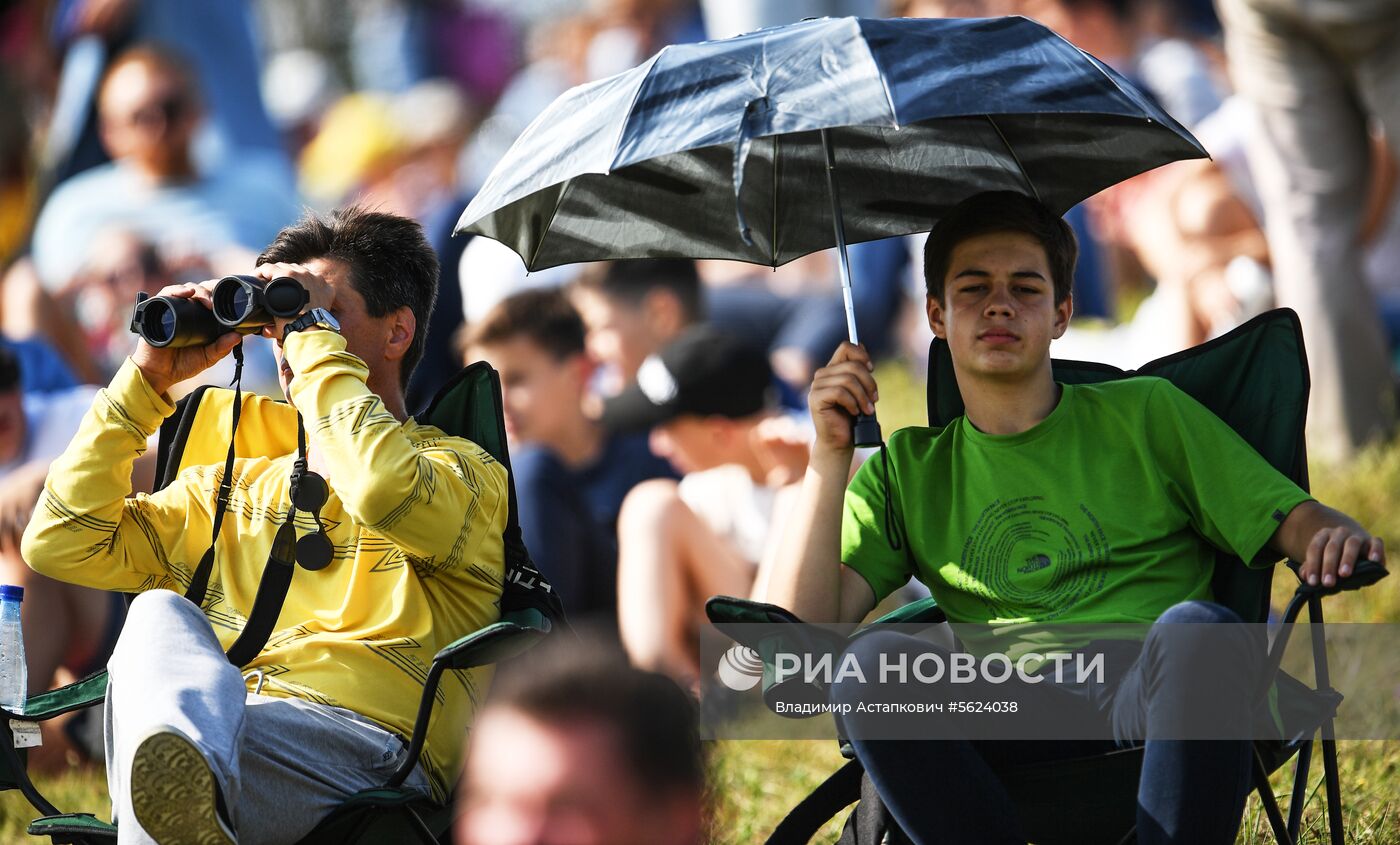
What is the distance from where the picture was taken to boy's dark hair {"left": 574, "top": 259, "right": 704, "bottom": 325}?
6383 millimetres

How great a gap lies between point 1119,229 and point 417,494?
556 centimetres

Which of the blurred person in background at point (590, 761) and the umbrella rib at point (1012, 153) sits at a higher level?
the umbrella rib at point (1012, 153)

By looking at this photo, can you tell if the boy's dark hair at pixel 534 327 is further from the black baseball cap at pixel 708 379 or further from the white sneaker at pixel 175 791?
the white sneaker at pixel 175 791

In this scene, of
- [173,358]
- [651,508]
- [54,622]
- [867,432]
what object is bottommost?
[54,622]

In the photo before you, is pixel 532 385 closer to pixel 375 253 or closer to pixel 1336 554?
pixel 375 253

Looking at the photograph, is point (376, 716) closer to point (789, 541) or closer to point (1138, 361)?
point (789, 541)

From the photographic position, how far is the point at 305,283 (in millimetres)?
3059

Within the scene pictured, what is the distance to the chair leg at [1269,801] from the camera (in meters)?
2.57

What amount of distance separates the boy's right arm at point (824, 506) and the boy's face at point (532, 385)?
275 cm

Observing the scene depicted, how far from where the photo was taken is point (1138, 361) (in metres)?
6.55

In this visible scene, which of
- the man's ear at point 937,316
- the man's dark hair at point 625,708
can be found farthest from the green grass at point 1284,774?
the man's dark hair at point 625,708

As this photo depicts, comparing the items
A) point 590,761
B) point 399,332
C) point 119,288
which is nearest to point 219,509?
point 399,332

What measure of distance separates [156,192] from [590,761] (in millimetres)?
9274

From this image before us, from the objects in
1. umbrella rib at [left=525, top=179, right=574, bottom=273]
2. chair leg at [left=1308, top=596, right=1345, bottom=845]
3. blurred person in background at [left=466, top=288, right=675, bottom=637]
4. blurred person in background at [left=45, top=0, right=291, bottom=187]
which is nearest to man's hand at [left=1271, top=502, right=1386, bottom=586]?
chair leg at [left=1308, top=596, right=1345, bottom=845]
